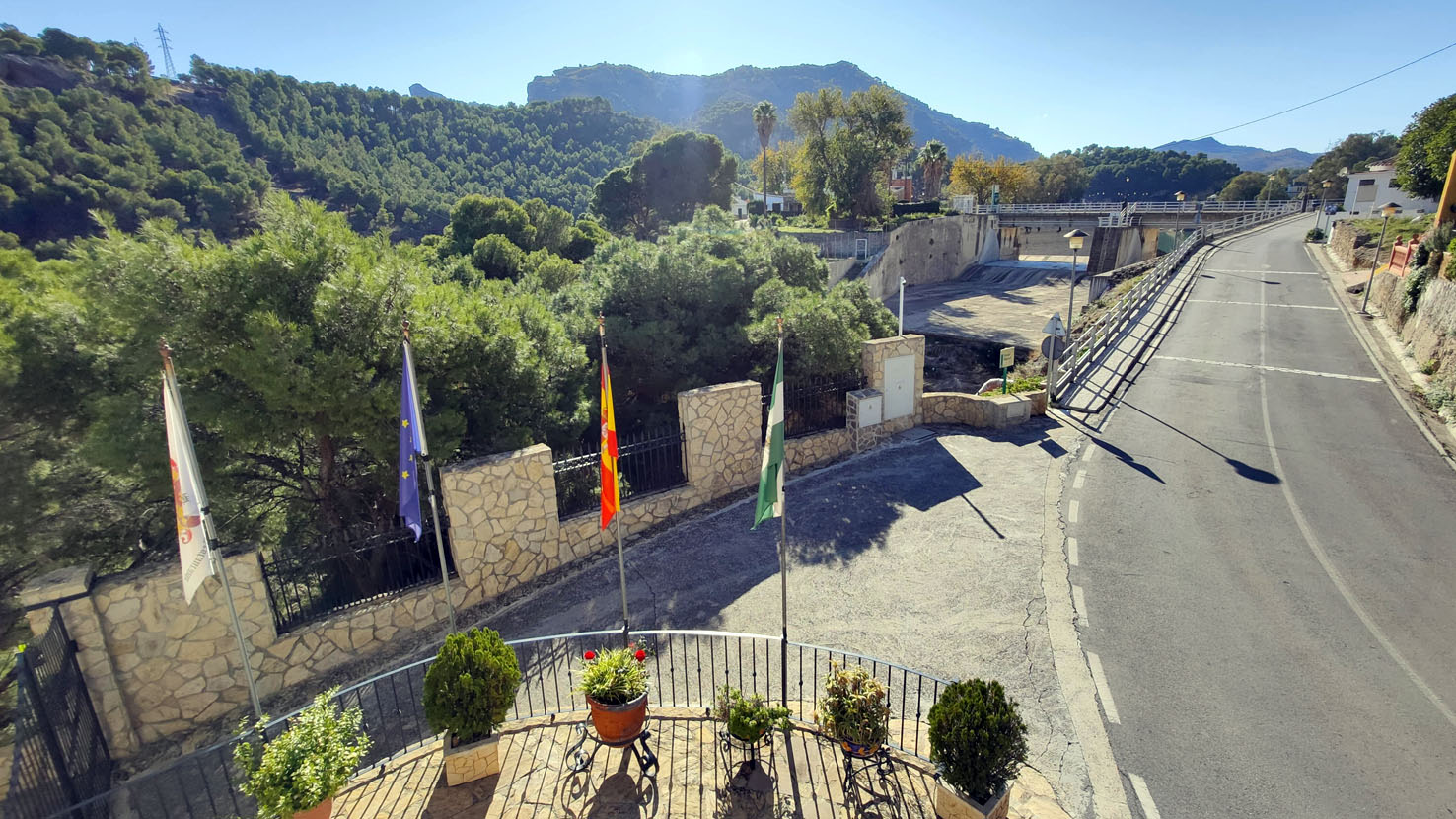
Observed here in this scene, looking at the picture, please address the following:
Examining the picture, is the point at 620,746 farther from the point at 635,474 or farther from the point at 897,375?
the point at 897,375

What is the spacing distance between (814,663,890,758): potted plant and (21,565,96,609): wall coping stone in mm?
7373

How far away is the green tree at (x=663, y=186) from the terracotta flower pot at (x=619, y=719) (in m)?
55.6

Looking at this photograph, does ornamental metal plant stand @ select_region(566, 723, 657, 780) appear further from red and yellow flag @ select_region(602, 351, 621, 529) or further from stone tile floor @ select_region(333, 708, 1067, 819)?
red and yellow flag @ select_region(602, 351, 621, 529)

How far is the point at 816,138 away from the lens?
51375 millimetres

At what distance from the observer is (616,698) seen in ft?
18.3

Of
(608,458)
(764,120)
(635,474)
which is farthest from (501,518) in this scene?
(764,120)

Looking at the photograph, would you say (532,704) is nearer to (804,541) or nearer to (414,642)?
(414,642)

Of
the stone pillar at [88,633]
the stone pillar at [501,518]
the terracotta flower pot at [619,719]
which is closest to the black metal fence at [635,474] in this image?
the stone pillar at [501,518]

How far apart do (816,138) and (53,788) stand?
53.8 m

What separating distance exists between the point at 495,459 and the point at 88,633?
14.4 feet

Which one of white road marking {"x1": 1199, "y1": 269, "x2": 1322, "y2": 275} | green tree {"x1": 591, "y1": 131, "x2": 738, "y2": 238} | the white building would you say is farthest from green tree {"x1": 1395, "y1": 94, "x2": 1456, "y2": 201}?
green tree {"x1": 591, "y1": 131, "x2": 738, "y2": 238}

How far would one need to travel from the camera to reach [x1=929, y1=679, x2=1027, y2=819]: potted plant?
4.69m

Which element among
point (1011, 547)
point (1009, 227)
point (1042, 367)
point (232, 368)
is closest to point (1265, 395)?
point (1042, 367)

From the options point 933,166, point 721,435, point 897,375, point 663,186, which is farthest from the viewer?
point 933,166
